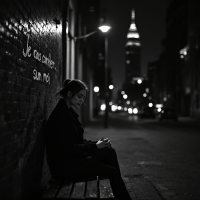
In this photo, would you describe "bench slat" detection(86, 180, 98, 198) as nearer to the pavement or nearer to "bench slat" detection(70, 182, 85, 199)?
"bench slat" detection(70, 182, 85, 199)

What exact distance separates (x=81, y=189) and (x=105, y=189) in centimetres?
27

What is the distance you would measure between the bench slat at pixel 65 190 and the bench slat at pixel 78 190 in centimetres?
6

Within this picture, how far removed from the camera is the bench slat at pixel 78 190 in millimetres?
3386

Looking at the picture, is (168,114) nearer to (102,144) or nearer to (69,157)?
(102,144)

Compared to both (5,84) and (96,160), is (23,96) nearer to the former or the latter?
(5,84)

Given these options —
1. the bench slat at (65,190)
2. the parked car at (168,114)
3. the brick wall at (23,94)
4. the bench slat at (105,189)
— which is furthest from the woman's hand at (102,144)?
the parked car at (168,114)

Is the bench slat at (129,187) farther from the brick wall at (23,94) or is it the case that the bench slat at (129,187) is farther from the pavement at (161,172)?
the brick wall at (23,94)

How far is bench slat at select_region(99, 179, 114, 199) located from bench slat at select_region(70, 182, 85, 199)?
203 millimetres

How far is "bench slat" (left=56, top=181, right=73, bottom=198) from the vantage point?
344cm

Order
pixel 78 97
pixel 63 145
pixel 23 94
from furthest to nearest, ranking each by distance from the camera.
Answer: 1. pixel 78 97
2. pixel 63 145
3. pixel 23 94

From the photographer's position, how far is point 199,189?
5.94 m

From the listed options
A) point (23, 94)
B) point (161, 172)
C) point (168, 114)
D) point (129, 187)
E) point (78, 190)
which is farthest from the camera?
point (168, 114)

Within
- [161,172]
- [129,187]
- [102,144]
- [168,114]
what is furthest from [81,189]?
[168,114]

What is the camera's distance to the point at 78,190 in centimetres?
364
